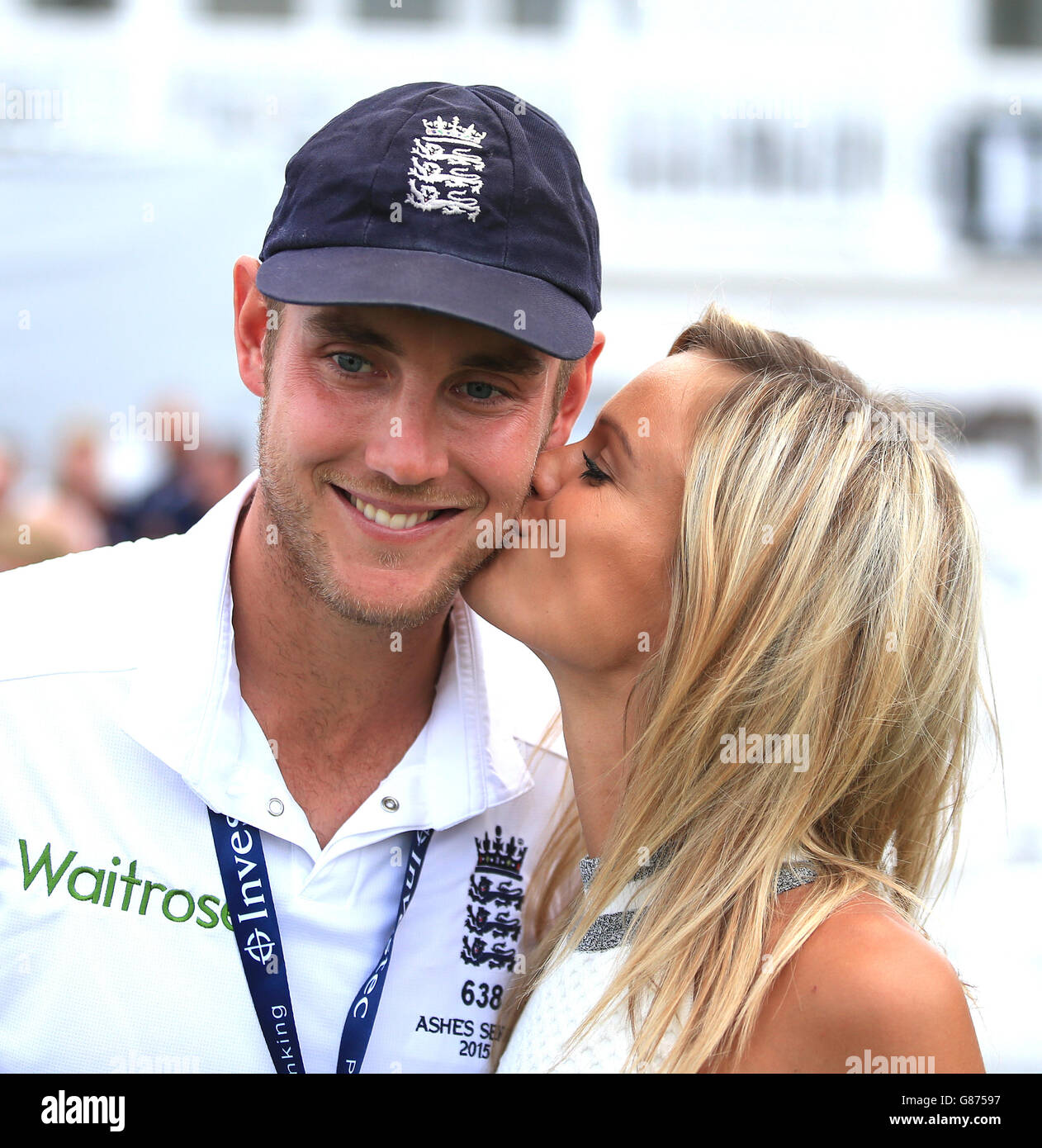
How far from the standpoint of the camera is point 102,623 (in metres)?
2.17

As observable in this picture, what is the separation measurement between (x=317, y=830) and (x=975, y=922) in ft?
7.62

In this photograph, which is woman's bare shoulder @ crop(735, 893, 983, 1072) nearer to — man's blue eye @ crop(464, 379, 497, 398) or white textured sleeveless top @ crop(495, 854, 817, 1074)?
white textured sleeveless top @ crop(495, 854, 817, 1074)

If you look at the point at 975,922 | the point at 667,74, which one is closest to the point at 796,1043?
the point at 975,922

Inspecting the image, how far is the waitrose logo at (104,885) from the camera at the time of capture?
1.97 meters

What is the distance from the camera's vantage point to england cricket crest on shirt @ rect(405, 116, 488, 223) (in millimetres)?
1982

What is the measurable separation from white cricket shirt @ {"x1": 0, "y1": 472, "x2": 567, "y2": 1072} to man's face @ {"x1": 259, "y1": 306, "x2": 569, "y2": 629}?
24 centimetres

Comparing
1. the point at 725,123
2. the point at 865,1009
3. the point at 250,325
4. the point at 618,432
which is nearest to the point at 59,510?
the point at 250,325

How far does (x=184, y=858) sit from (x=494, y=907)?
584mm

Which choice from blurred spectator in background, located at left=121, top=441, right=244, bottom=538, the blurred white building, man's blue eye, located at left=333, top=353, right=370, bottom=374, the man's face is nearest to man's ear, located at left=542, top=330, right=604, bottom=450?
the man's face

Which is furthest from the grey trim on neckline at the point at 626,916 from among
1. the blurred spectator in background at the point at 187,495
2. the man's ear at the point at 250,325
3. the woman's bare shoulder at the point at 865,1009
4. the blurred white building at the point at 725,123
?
the blurred white building at the point at 725,123

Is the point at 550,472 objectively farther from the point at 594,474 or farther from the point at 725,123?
the point at 725,123

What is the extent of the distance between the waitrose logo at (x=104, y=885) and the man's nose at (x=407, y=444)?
2.57 feet

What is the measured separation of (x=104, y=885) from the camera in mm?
1972
